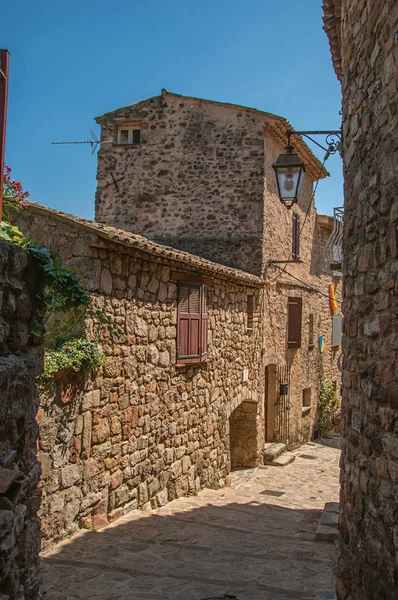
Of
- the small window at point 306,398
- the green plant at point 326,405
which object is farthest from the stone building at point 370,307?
the green plant at point 326,405

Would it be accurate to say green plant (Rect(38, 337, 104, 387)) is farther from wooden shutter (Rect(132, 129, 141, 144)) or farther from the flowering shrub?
wooden shutter (Rect(132, 129, 141, 144))

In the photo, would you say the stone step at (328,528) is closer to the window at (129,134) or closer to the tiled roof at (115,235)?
the tiled roof at (115,235)

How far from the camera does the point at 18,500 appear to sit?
2.84 m

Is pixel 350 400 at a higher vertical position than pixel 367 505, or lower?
higher

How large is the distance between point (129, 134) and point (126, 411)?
8.31 m

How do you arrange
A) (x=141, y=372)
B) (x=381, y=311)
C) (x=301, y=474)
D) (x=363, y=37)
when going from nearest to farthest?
(x=381, y=311)
(x=363, y=37)
(x=141, y=372)
(x=301, y=474)

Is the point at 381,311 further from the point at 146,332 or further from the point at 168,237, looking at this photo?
the point at 168,237

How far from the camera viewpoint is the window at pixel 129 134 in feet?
43.5

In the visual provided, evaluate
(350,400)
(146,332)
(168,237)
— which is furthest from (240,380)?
(350,400)

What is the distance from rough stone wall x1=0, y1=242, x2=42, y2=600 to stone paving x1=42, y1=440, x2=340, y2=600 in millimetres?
816

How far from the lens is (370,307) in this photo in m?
3.62

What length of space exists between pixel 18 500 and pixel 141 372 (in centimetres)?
447

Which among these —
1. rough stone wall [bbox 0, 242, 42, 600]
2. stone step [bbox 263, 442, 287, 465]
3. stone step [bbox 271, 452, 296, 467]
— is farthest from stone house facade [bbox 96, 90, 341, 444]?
rough stone wall [bbox 0, 242, 42, 600]

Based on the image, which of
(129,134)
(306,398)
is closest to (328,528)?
(129,134)
